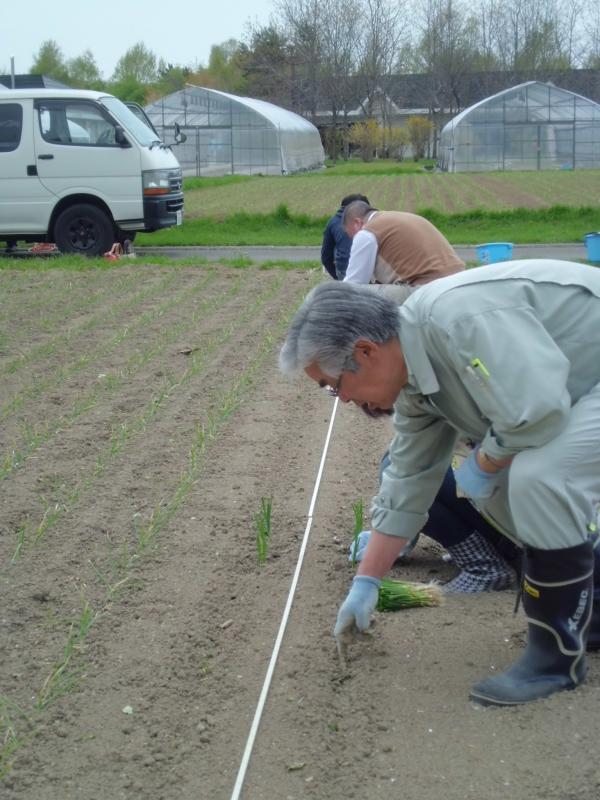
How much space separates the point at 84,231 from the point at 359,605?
34.8ft

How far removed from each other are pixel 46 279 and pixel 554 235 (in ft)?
24.1

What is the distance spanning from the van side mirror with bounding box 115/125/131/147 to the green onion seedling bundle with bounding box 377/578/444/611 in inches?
397

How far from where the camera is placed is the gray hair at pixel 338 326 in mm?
2572

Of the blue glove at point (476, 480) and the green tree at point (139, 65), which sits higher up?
the green tree at point (139, 65)

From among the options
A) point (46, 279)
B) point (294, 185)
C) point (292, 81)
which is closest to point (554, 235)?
point (46, 279)

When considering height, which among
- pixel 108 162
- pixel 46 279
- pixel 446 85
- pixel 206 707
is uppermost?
pixel 446 85

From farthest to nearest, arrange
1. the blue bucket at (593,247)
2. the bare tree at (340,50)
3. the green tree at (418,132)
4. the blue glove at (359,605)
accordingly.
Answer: the bare tree at (340,50)
the green tree at (418,132)
the blue bucket at (593,247)
the blue glove at (359,605)

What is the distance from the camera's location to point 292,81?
56.2 metres

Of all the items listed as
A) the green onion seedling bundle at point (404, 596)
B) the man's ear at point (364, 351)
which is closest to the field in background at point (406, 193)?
the green onion seedling bundle at point (404, 596)

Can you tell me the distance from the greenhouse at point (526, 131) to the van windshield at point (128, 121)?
21.6m

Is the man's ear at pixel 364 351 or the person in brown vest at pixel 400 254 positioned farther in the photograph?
the person in brown vest at pixel 400 254

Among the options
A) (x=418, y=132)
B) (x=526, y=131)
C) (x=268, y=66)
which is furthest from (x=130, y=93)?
(x=526, y=131)

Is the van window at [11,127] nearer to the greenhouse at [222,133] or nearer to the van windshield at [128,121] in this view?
the van windshield at [128,121]

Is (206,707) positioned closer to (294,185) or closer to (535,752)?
(535,752)
